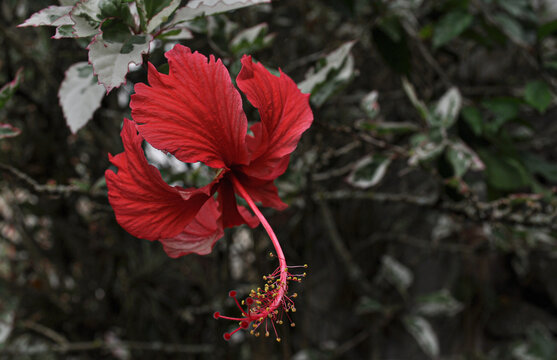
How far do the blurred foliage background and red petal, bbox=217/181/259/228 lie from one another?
12.5 inches

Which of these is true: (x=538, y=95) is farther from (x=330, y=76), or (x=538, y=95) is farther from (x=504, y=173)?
→ (x=330, y=76)

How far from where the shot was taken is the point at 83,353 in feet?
4.54

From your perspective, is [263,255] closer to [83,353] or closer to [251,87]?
[83,353]

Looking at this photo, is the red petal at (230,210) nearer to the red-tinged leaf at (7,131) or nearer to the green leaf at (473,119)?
the red-tinged leaf at (7,131)

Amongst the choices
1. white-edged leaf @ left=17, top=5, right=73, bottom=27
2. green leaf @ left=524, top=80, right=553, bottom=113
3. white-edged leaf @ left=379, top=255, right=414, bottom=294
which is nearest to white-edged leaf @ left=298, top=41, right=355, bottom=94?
white-edged leaf @ left=17, top=5, right=73, bottom=27

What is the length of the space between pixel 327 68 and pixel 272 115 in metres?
0.27

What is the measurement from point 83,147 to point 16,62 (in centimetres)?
36

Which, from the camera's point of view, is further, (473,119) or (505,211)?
(473,119)

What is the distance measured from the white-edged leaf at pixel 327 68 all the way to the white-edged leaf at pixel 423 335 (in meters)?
0.89

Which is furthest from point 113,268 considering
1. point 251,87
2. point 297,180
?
point 251,87

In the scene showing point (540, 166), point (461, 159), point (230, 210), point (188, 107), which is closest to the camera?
point (188, 107)

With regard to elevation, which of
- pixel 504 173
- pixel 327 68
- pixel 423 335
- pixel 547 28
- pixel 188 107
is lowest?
pixel 423 335

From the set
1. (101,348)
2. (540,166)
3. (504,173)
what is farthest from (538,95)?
(101,348)

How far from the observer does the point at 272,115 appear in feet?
1.53
